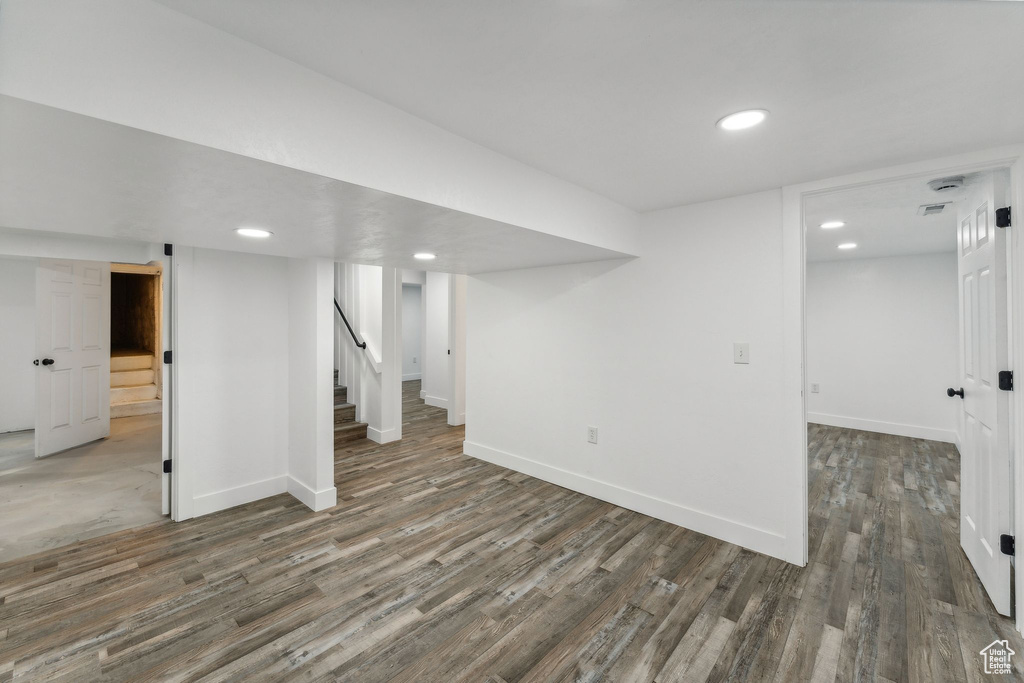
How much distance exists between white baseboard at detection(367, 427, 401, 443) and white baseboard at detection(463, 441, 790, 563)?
1327 millimetres

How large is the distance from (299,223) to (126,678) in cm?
199

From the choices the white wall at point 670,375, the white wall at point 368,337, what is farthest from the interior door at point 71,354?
the white wall at point 670,375

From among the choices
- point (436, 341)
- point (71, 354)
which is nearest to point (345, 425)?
point (436, 341)

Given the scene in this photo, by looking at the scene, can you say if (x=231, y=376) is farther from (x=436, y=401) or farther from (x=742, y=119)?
(x=436, y=401)

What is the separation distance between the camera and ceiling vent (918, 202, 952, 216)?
2883mm

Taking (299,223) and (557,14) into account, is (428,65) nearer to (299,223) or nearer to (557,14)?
(557,14)

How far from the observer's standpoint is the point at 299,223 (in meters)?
2.04

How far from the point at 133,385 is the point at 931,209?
32.0 ft

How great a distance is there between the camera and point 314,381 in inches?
123

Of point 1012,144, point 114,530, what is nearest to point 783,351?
point 1012,144

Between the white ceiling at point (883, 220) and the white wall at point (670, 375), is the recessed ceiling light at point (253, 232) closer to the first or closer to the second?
the white wall at point (670, 375)

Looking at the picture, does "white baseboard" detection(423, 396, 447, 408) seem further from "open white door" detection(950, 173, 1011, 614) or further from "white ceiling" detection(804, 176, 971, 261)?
"open white door" detection(950, 173, 1011, 614)

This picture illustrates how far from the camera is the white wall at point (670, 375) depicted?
8.45 feet

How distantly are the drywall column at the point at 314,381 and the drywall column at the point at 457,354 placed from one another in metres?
2.50
